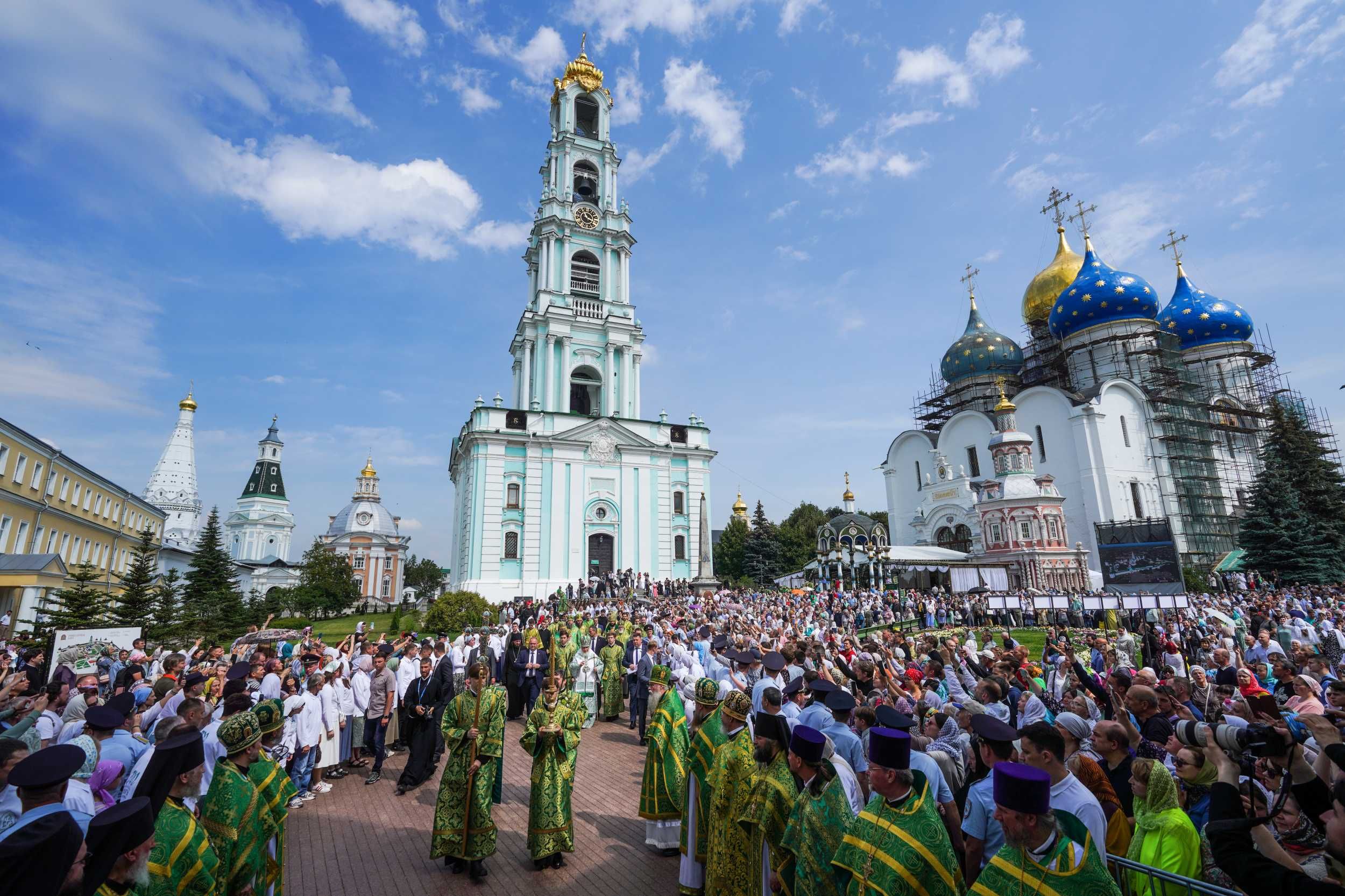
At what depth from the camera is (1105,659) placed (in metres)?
10.8

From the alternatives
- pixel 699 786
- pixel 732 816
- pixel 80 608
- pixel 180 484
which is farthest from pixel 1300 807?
pixel 180 484

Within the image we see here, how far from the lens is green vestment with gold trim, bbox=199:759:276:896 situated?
385 cm

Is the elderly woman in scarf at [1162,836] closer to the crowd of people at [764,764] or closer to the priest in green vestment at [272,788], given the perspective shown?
the crowd of people at [764,764]

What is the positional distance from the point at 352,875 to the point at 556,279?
1405 inches

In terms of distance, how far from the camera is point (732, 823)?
15.4ft

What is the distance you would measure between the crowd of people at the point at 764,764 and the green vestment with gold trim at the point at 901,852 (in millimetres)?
11

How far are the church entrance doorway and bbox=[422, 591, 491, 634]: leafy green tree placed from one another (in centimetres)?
832

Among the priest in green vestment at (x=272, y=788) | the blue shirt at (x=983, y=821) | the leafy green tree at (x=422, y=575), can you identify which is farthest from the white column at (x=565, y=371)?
the leafy green tree at (x=422, y=575)

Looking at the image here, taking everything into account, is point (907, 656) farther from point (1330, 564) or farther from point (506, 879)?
point (1330, 564)

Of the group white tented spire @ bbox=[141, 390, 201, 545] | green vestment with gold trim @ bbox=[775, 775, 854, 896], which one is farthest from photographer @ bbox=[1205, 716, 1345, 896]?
white tented spire @ bbox=[141, 390, 201, 545]

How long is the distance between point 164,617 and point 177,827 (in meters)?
20.9

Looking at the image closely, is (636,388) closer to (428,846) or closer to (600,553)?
(600,553)

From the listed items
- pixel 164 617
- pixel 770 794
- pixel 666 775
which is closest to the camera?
pixel 770 794

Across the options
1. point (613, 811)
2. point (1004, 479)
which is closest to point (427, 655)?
point (613, 811)
